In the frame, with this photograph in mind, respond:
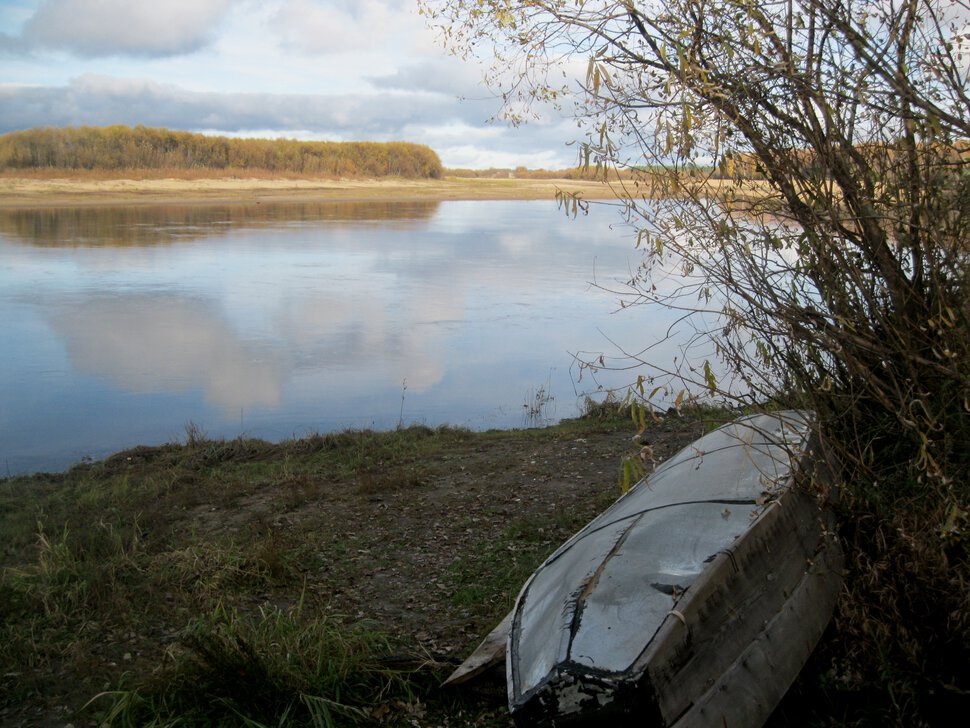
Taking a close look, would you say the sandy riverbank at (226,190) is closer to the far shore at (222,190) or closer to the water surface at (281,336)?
the far shore at (222,190)

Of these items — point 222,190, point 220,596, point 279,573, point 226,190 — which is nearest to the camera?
point 220,596

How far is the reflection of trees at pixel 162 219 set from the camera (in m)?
24.5

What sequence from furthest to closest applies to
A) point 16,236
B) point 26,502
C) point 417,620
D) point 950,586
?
point 16,236, point 26,502, point 417,620, point 950,586

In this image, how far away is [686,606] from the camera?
2859 mm

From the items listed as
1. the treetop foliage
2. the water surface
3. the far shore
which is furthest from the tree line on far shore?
the treetop foliage

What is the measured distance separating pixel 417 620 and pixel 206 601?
3.52 feet

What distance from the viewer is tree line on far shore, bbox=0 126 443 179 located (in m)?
46.5

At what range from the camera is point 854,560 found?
11.7 feet

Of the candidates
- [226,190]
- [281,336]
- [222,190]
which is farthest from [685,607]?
[226,190]

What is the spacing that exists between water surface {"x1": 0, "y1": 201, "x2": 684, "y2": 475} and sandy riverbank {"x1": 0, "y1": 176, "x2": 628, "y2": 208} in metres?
11.5

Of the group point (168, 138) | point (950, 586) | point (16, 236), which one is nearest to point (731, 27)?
point (950, 586)

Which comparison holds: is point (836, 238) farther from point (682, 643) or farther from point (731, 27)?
point (682, 643)

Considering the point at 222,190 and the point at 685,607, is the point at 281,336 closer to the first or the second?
the point at 685,607

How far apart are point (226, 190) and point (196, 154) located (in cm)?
863
